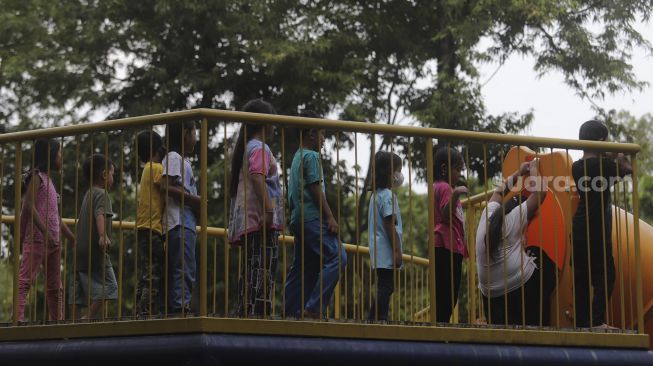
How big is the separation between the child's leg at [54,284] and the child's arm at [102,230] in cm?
37

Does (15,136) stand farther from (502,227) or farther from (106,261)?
(502,227)

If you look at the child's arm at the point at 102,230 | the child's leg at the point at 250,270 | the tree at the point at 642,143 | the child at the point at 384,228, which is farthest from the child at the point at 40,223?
the tree at the point at 642,143

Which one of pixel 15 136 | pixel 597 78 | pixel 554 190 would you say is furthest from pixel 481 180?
pixel 15 136

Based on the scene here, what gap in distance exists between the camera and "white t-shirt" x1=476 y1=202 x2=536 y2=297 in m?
9.65

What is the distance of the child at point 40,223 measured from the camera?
934 cm

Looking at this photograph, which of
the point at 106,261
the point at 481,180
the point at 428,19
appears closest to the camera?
the point at 106,261

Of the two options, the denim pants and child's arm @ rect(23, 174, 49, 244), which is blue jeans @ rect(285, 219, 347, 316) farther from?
child's arm @ rect(23, 174, 49, 244)

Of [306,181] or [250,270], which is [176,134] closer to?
[306,181]

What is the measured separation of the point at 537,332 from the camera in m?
9.21

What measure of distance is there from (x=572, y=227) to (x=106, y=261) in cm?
327

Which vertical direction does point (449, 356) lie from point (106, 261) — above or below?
below

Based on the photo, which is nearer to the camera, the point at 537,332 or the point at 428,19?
the point at 537,332

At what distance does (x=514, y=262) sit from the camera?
9680mm

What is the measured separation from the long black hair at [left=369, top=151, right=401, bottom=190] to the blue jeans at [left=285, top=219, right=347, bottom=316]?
57cm
